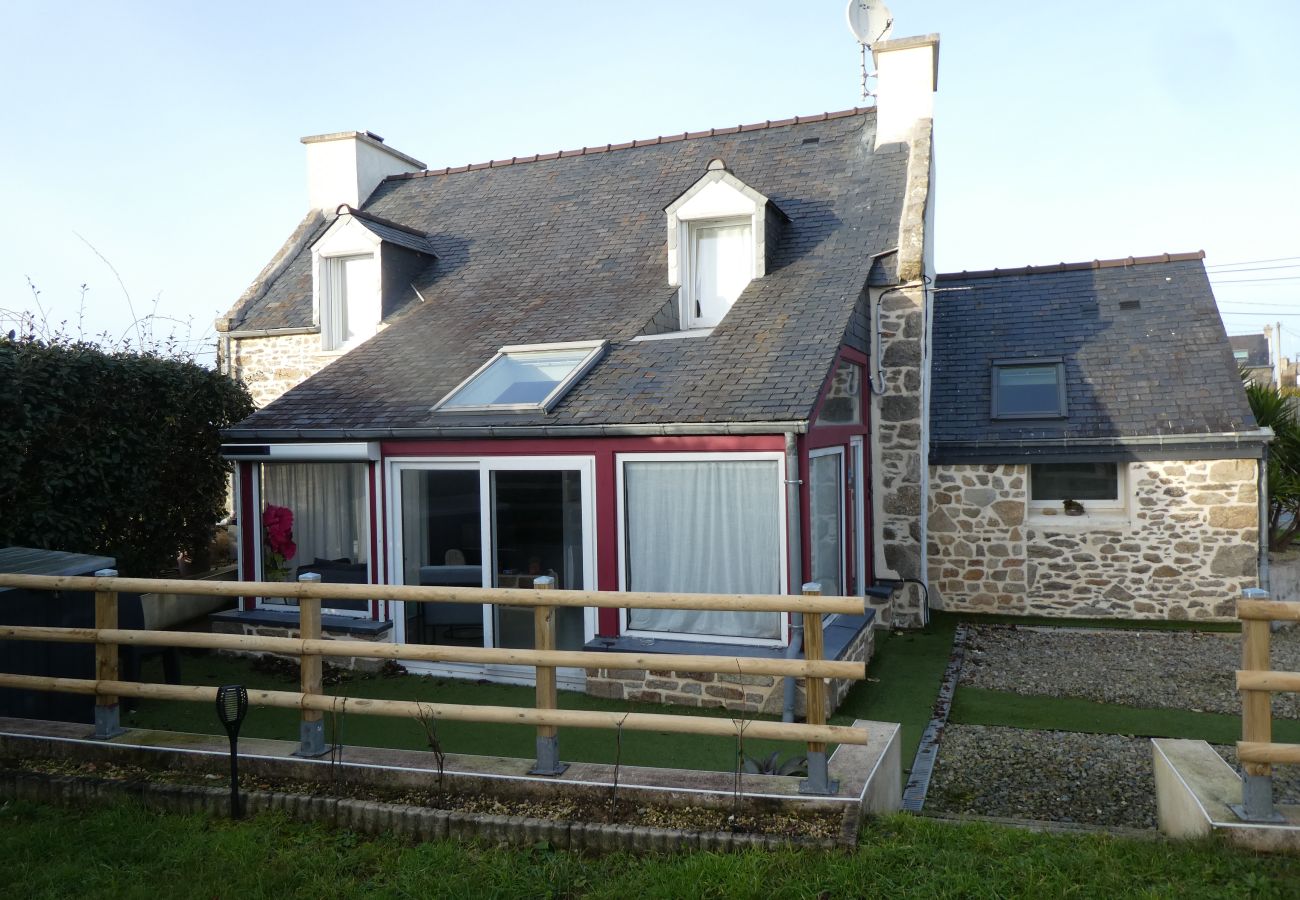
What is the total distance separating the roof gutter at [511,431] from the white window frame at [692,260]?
3.48m

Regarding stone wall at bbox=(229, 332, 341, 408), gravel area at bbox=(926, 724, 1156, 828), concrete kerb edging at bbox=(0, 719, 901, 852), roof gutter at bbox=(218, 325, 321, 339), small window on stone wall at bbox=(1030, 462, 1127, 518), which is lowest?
gravel area at bbox=(926, 724, 1156, 828)

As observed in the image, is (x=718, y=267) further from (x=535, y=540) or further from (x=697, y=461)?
(x=535, y=540)

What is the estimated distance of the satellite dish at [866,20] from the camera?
13.9 metres

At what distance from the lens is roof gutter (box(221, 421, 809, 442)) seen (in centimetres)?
738

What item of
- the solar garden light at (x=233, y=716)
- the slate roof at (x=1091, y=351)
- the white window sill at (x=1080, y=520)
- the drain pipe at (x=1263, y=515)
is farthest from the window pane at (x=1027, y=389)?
the solar garden light at (x=233, y=716)

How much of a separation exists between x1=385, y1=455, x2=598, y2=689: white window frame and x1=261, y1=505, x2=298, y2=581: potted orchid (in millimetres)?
1403

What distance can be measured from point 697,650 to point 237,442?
A: 544 cm

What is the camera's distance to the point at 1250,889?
3.51 metres

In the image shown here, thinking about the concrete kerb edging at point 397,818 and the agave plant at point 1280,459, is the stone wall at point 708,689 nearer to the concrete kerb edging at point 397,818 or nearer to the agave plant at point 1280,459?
the concrete kerb edging at point 397,818

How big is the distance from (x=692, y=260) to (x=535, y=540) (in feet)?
15.2

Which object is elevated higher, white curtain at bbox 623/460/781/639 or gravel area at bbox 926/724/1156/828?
white curtain at bbox 623/460/781/639

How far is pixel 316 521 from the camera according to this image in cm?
973

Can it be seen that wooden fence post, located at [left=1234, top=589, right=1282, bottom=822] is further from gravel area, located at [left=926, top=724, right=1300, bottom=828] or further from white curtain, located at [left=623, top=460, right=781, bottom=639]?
white curtain, located at [left=623, top=460, right=781, bottom=639]

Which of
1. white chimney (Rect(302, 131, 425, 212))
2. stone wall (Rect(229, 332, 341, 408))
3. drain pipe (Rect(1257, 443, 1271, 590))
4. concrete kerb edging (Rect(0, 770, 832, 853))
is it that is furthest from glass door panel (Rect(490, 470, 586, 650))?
white chimney (Rect(302, 131, 425, 212))
